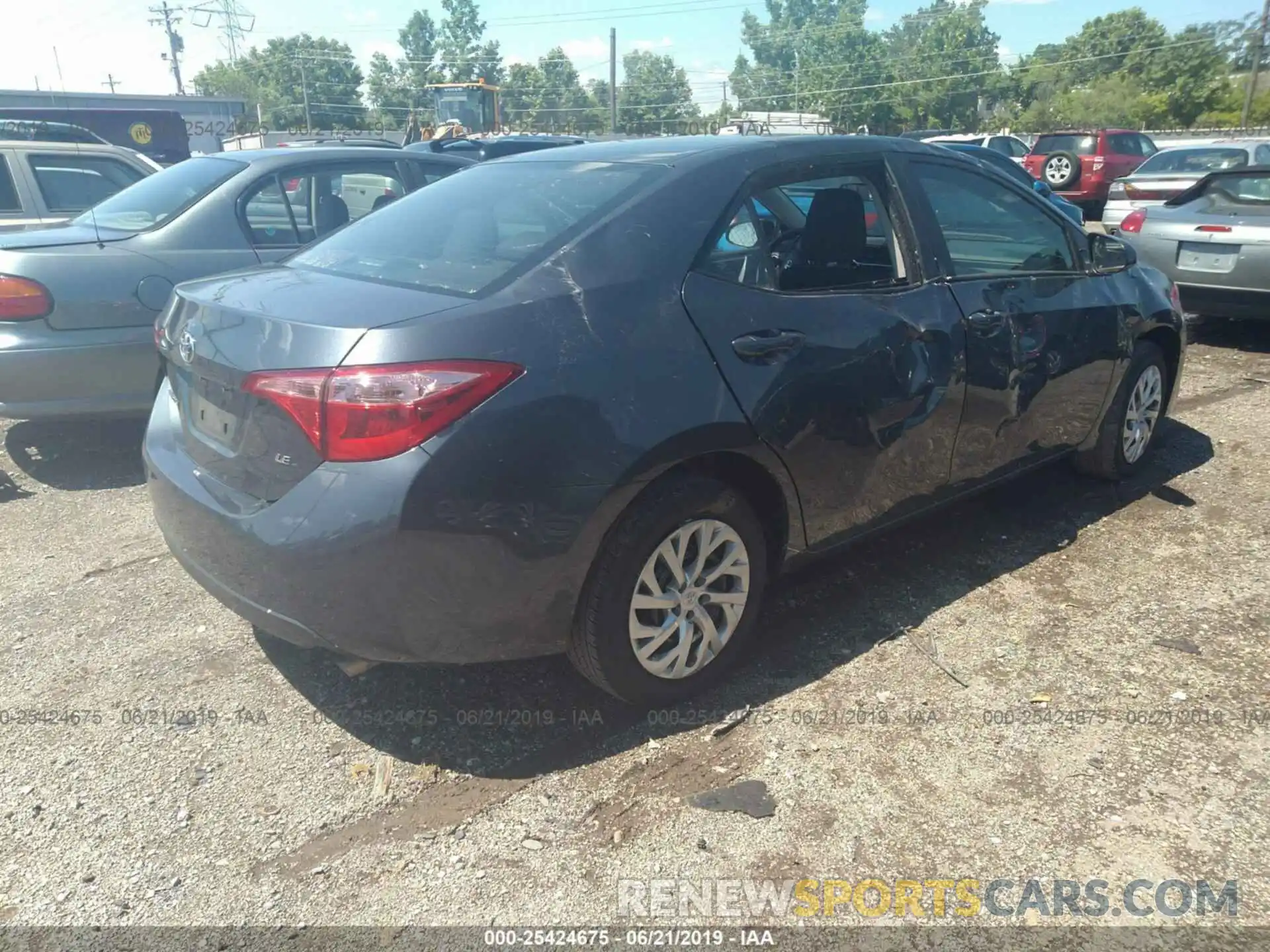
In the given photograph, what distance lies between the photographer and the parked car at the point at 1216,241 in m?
7.18

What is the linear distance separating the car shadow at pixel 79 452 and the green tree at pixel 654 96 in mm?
94701

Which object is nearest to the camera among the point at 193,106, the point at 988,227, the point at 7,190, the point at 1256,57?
the point at 988,227

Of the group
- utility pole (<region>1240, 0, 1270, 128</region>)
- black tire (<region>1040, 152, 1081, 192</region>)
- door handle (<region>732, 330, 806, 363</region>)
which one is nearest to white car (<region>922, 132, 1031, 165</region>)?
black tire (<region>1040, 152, 1081, 192</region>)

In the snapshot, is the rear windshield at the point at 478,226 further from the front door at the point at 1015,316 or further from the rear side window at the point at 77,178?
the rear side window at the point at 77,178

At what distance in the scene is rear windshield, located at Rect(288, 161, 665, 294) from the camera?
2.75 m

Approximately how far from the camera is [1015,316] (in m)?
3.71

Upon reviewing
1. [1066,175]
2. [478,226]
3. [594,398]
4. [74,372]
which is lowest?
[1066,175]

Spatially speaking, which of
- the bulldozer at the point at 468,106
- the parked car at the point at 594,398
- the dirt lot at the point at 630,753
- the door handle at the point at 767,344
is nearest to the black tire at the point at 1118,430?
the dirt lot at the point at 630,753

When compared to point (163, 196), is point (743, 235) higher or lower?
higher

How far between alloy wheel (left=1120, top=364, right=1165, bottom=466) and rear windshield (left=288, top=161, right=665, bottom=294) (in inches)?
115

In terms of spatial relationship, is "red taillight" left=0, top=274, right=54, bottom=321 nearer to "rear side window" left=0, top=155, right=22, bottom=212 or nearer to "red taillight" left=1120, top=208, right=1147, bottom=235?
"rear side window" left=0, top=155, right=22, bottom=212

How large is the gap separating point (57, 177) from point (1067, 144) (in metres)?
18.8

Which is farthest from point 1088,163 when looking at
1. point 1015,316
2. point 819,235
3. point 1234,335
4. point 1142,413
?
point 819,235

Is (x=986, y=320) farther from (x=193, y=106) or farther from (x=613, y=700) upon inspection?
(x=193, y=106)
